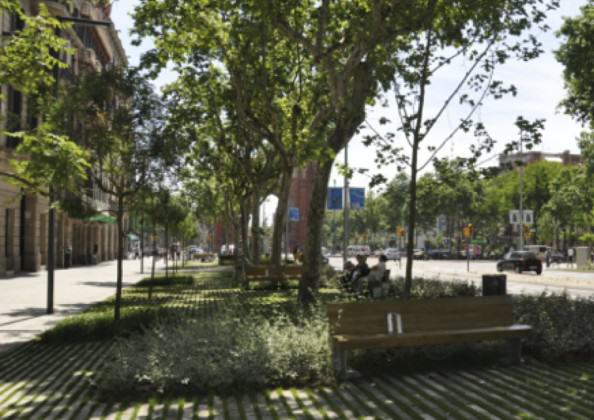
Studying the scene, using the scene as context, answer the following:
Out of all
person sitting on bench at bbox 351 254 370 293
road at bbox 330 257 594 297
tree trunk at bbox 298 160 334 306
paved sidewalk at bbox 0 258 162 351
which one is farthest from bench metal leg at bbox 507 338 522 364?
person sitting on bench at bbox 351 254 370 293

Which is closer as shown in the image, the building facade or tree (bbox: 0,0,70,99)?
tree (bbox: 0,0,70,99)

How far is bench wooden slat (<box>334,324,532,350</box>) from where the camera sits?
777 cm

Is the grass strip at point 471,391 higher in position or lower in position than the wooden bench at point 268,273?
lower

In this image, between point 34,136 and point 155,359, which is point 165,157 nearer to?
point 34,136

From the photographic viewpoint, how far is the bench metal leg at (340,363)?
7.72 m

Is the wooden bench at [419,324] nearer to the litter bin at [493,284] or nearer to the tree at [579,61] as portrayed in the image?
the litter bin at [493,284]

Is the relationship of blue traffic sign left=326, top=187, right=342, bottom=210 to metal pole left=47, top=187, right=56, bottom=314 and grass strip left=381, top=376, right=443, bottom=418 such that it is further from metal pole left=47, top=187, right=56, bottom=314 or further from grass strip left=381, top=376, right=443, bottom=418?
grass strip left=381, top=376, right=443, bottom=418

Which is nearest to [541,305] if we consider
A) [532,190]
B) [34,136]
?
[34,136]

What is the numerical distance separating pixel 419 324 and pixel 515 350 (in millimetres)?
1337

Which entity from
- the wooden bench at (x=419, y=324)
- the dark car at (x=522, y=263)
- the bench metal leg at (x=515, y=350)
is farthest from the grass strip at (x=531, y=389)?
A: the dark car at (x=522, y=263)

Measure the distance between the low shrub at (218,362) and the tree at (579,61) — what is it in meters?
12.5

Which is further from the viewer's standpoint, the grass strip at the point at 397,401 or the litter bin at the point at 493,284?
the litter bin at the point at 493,284

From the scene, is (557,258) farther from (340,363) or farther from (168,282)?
(340,363)

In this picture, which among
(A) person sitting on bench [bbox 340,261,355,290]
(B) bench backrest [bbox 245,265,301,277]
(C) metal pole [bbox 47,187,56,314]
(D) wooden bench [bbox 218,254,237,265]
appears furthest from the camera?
(D) wooden bench [bbox 218,254,237,265]
